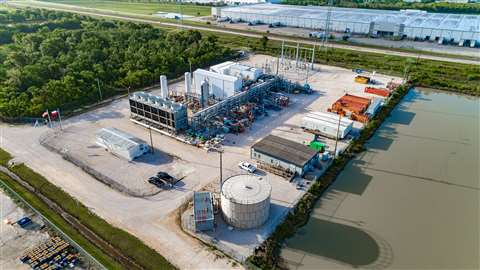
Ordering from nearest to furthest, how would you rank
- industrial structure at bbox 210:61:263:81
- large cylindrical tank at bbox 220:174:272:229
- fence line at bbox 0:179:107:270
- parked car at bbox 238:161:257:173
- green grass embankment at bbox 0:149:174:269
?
fence line at bbox 0:179:107:270
green grass embankment at bbox 0:149:174:269
large cylindrical tank at bbox 220:174:272:229
parked car at bbox 238:161:257:173
industrial structure at bbox 210:61:263:81

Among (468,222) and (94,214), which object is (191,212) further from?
(468,222)

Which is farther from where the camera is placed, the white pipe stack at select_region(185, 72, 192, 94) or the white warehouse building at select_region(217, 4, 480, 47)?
the white warehouse building at select_region(217, 4, 480, 47)

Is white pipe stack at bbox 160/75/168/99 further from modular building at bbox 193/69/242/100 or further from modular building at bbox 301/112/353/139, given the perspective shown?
modular building at bbox 301/112/353/139

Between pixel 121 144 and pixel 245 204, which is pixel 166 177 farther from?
pixel 245 204

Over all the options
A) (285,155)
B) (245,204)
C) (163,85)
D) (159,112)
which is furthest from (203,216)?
(163,85)

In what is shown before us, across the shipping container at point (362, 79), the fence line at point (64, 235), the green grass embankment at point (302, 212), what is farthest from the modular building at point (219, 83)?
the fence line at point (64, 235)

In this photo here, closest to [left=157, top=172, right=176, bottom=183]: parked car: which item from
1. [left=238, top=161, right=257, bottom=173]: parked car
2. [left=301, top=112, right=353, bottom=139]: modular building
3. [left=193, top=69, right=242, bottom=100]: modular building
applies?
[left=238, top=161, right=257, bottom=173]: parked car

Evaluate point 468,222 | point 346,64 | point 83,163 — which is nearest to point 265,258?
point 468,222
